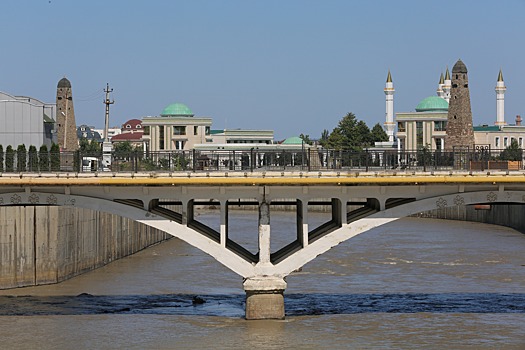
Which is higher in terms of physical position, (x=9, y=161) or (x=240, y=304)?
(x=9, y=161)

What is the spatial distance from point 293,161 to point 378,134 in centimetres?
10680

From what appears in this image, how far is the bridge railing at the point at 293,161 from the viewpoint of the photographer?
119 ft

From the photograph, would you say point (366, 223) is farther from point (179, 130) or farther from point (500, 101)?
point (500, 101)

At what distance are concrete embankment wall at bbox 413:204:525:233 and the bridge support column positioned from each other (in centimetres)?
4510

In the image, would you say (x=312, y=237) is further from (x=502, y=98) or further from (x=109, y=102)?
(x=502, y=98)

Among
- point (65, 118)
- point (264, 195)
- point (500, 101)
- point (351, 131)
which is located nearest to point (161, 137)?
point (351, 131)

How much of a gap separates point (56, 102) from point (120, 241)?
27.2 metres

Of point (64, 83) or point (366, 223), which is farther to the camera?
point (64, 83)

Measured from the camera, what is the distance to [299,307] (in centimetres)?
3956

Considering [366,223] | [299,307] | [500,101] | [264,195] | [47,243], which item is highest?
[500,101]

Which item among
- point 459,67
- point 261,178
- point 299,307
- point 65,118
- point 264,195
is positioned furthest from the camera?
point 459,67

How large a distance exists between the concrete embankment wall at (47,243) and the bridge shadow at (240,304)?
6.30ft

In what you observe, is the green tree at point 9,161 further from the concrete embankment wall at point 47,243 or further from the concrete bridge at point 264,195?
the concrete embankment wall at point 47,243

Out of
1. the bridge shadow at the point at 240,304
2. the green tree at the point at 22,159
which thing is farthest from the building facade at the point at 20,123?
the green tree at the point at 22,159
